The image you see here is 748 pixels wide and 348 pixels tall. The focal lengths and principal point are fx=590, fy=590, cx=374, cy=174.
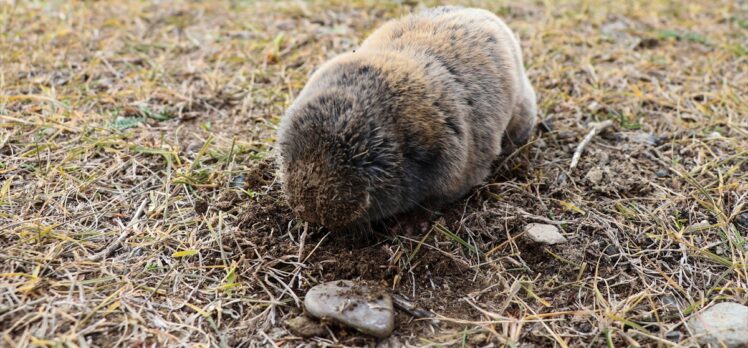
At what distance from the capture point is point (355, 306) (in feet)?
10.2

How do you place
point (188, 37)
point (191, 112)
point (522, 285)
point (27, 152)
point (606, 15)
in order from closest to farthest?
point (522, 285), point (27, 152), point (191, 112), point (188, 37), point (606, 15)

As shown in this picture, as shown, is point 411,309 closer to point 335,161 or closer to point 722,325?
point 335,161

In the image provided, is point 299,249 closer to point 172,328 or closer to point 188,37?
point 172,328

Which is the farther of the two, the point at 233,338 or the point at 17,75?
the point at 17,75

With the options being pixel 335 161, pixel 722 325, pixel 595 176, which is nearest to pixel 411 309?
pixel 335 161

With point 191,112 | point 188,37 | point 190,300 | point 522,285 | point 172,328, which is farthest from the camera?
point 188,37

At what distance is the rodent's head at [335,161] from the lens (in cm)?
328

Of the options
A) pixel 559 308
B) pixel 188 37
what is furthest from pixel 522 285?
pixel 188 37

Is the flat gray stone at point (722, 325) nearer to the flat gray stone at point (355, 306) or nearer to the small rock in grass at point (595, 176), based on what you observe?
the small rock in grass at point (595, 176)

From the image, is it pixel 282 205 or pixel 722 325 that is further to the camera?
pixel 282 205

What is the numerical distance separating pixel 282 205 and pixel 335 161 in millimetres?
739

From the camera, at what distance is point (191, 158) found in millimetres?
4293

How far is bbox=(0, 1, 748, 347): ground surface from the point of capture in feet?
10.2

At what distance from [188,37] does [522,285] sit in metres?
4.33
